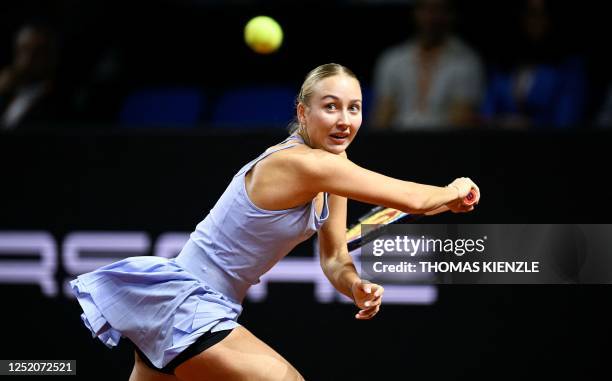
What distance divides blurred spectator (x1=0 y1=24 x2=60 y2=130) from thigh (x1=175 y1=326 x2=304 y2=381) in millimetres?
3096

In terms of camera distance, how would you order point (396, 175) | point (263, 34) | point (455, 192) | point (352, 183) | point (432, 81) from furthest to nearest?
point (432, 81) < point (396, 175) < point (263, 34) < point (455, 192) < point (352, 183)

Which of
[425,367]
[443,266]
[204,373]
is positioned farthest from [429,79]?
[204,373]

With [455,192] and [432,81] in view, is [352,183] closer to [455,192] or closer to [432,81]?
[455,192]

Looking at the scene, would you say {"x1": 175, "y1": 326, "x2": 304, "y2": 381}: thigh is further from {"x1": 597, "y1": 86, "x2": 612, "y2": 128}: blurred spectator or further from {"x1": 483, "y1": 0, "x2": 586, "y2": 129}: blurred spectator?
{"x1": 597, "y1": 86, "x2": 612, "y2": 128}: blurred spectator

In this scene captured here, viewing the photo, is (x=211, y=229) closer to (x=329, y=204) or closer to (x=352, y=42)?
(x=329, y=204)

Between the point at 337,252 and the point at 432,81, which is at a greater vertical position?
the point at 432,81

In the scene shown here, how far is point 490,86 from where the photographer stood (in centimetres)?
543

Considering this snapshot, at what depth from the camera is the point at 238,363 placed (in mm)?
2852

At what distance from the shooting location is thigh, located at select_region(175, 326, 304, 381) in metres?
2.86

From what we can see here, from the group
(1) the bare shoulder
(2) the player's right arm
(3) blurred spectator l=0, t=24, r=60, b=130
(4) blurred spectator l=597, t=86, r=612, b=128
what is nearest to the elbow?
(2) the player's right arm

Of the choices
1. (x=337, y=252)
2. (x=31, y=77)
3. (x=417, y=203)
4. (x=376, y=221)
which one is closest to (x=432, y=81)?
(x=376, y=221)

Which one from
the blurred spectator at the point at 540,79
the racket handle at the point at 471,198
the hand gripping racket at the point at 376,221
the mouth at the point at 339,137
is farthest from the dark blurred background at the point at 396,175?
the mouth at the point at 339,137

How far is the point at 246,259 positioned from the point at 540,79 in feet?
9.29

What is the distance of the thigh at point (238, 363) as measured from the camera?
9.37 ft
